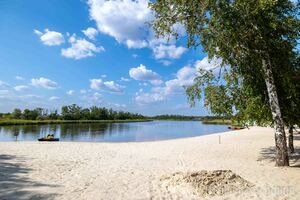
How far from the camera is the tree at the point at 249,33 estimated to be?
441 inches

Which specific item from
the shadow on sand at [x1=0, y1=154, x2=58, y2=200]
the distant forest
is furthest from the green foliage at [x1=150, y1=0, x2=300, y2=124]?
the distant forest

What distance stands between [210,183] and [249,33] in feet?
23.4

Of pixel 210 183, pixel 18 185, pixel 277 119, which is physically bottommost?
pixel 18 185

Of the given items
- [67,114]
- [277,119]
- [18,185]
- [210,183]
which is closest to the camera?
[210,183]

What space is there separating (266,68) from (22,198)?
10942 millimetres

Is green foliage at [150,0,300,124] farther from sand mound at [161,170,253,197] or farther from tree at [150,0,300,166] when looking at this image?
sand mound at [161,170,253,197]

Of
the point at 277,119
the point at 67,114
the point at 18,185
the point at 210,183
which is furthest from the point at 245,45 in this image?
the point at 67,114

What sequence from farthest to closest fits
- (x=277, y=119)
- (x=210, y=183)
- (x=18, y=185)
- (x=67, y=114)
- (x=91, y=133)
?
(x=67, y=114), (x=91, y=133), (x=277, y=119), (x=18, y=185), (x=210, y=183)

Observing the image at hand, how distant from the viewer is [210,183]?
8.02 metres

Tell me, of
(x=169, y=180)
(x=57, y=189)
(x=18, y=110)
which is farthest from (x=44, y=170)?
(x=18, y=110)

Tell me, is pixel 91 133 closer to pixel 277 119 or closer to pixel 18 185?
pixel 18 185

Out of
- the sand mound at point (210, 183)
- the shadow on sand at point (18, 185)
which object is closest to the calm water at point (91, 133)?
the shadow on sand at point (18, 185)

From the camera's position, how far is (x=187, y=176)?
8734 mm

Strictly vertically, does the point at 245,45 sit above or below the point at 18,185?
above
